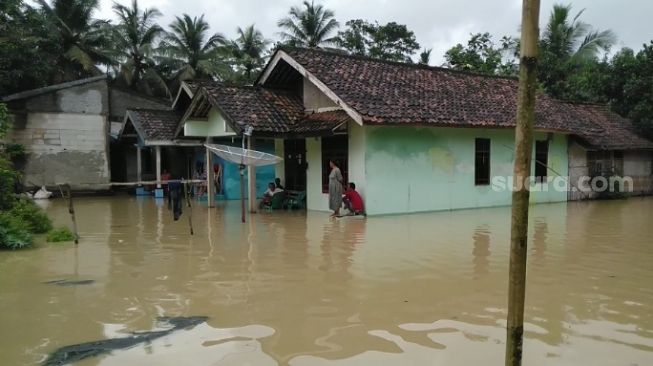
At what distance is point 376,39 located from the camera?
3300 centimetres

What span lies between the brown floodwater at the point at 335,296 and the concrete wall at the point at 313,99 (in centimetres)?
461

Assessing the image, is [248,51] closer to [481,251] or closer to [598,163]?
[598,163]

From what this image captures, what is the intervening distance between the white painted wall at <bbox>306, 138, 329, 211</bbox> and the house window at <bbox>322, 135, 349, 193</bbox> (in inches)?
6.4

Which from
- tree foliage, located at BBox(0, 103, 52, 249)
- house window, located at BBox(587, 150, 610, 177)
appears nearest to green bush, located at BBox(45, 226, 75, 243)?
tree foliage, located at BBox(0, 103, 52, 249)

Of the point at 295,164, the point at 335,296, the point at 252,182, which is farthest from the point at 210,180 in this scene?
the point at 335,296

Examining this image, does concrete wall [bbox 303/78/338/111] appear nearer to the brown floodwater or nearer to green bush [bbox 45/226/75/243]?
the brown floodwater

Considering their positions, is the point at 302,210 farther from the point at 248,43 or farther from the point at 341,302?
the point at 248,43

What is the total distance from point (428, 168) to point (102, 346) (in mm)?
11038

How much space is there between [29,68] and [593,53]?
25148mm

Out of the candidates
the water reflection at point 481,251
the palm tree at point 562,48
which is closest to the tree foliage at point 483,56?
the palm tree at point 562,48

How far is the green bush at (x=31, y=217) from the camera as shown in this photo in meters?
10.5

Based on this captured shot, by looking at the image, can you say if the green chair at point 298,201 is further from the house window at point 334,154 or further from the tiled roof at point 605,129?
the tiled roof at point 605,129

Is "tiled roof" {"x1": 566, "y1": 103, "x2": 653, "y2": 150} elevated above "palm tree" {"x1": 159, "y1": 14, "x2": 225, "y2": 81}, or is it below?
below

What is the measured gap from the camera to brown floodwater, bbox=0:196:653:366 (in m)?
4.43
